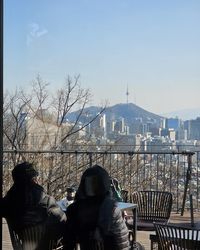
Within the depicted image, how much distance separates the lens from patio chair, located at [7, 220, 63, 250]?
2.25 m

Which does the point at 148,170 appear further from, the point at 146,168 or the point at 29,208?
the point at 29,208

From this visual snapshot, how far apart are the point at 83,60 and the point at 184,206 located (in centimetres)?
248

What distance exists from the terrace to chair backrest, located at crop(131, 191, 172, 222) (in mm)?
119

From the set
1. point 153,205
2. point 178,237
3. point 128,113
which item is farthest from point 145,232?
point 178,237

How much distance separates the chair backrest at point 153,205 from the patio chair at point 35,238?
195 centimetres

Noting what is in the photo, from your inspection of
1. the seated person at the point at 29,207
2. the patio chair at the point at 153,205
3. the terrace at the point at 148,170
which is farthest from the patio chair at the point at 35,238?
the patio chair at the point at 153,205

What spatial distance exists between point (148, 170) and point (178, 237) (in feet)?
8.63

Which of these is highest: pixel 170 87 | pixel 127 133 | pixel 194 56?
pixel 194 56

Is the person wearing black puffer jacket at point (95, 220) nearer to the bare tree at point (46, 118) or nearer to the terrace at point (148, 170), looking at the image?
the bare tree at point (46, 118)

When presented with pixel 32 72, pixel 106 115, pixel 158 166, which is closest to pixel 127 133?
pixel 106 115

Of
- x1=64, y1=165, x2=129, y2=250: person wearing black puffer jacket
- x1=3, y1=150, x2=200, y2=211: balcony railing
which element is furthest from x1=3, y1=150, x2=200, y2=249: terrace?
x1=64, y1=165, x2=129, y2=250: person wearing black puffer jacket

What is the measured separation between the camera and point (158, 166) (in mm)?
4875

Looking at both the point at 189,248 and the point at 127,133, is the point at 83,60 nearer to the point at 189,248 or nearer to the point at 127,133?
the point at 127,133

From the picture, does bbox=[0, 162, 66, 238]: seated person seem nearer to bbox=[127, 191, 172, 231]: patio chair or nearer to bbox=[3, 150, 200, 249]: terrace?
bbox=[3, 150, 200, 249]: terrace
